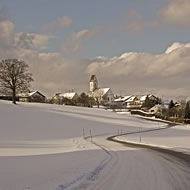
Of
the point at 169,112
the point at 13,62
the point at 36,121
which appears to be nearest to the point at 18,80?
the point at 13,62

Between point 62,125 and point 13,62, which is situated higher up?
point 13,62

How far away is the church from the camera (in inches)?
6344

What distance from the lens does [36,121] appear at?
5019 centimetres

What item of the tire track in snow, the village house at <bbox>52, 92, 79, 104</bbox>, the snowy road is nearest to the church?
the village house at <bbox>52, 92, 79, 104</bbox>

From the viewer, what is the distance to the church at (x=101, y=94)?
161125 mm

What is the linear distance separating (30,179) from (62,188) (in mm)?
1953

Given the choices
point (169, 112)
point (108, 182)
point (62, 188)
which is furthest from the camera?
point (169, 112)

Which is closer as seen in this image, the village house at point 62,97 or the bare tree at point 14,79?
the bare tree at point 14,79

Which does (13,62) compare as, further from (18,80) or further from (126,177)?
(126,177)

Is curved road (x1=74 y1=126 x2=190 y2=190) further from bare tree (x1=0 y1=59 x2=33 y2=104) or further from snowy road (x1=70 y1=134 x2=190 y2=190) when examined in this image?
bare tree (x1=0 y1=59 x2=33 y2=104)

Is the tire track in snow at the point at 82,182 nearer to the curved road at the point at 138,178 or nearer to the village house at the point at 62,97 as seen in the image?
the curved road at the point at 138,178

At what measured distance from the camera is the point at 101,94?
161125 millimetres

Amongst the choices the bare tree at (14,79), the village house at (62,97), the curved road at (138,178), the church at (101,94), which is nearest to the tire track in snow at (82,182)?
the curved road at (138,178)

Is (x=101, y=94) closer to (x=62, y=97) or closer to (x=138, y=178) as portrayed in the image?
(x=62, y=97)
